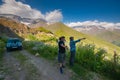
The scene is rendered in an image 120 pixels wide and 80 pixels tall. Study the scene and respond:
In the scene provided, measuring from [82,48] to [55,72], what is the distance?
166 inches

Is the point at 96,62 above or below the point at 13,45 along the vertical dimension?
below

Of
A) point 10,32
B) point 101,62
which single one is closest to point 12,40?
point 101,62

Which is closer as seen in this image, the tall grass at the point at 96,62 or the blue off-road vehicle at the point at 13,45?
the tall grass at the point at 96,62

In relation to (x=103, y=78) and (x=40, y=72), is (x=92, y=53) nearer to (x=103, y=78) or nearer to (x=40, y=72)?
(x=103, y=78)

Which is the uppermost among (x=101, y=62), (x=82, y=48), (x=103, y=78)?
(x=82, y=48)

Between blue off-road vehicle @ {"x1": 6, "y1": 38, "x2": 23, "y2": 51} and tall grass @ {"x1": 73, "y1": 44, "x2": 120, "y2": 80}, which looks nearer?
tall grass @ {"x1": 73, "y1": 44, "x2": 120, "y2": 80}

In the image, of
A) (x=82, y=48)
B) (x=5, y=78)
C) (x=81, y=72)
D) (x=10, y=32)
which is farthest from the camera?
(x=10, y=32)

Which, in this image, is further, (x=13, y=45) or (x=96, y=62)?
(x=13, y=45)

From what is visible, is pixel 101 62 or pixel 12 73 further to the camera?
pixel 101 62

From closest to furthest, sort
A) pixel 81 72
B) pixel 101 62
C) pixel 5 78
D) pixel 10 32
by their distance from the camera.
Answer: pixel 5 78, pixel 81 72, pixel 101 62, pixel 10 32

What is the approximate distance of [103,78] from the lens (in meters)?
12.4

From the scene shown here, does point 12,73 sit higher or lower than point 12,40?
lower

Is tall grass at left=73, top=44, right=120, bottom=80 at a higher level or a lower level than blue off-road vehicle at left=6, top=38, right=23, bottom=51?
lower

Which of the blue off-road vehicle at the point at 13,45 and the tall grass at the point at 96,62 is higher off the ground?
the blue off-road vehicle at the point at 13,45
